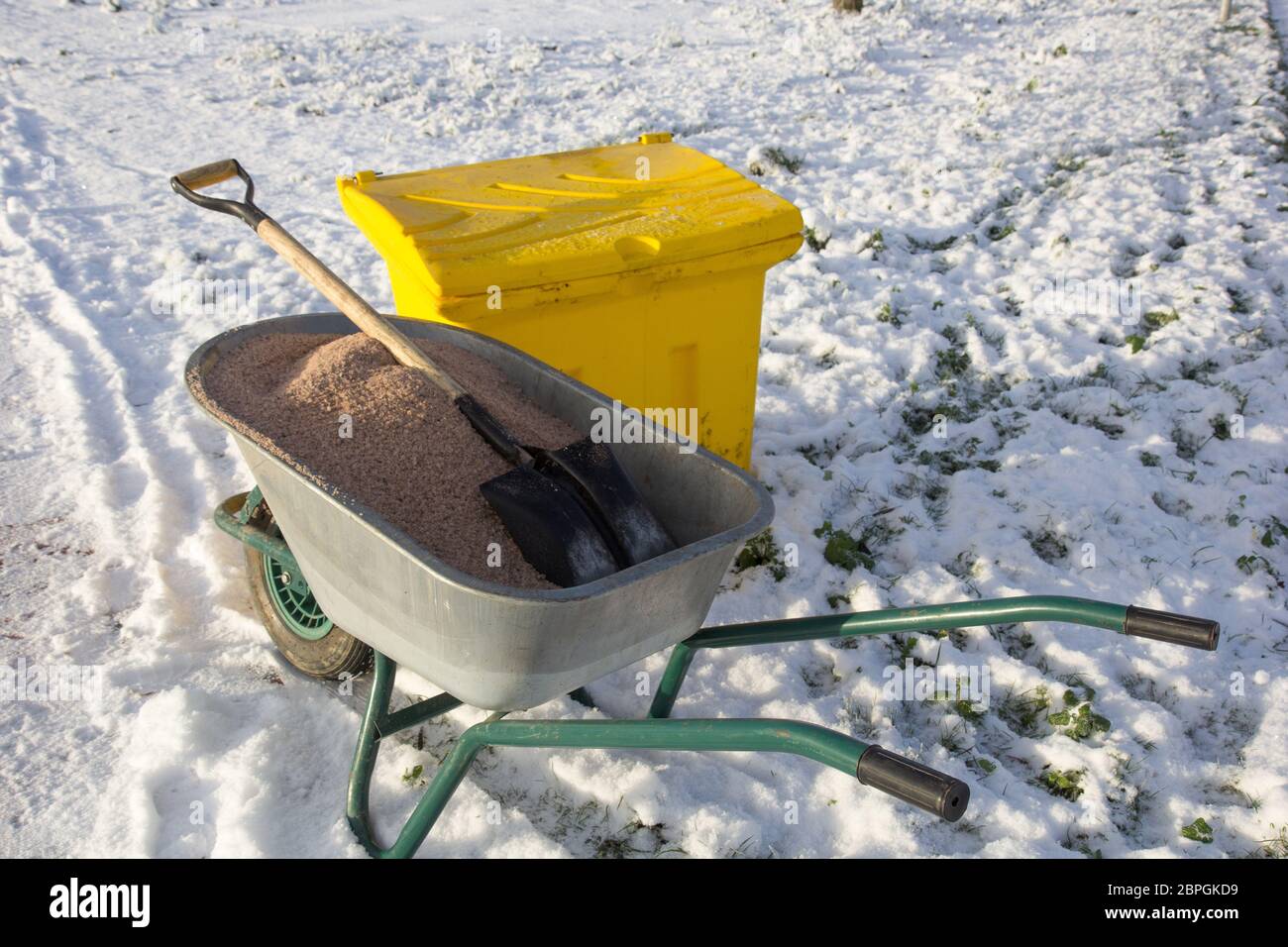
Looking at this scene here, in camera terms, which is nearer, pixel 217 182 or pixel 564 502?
pixel 564 502

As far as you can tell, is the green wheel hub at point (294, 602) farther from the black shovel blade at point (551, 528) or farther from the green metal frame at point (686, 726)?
the black shovel blade at point (551, 528)

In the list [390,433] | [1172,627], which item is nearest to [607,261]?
[390,433]

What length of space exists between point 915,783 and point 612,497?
91 cm

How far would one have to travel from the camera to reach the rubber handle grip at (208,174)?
285 centimetres

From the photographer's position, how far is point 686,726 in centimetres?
177

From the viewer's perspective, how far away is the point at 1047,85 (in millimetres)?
7629

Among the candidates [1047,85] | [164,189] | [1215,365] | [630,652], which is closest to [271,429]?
[630,652]

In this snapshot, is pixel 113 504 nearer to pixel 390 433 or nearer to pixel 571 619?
pixel 390 433

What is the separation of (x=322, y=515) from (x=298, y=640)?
98 centimetres

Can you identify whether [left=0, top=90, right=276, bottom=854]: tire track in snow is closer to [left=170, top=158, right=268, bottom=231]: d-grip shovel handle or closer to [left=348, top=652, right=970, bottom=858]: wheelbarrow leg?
[left=348, top=652, right=970, bottom=858]: wheelbarrow leg

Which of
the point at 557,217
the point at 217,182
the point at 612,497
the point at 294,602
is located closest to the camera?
Result: the point at 612,497

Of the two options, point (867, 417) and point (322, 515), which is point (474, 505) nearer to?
point (322, 515)

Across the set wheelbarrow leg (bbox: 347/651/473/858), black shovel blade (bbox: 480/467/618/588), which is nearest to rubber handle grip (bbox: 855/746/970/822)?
black shovel blade (bbox: 480/467/618/588)

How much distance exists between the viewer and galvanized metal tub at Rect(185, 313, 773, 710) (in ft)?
6.03
